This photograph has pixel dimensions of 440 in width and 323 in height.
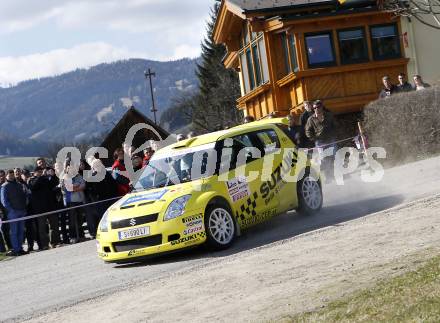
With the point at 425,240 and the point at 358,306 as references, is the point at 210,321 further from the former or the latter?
the point at 425,240

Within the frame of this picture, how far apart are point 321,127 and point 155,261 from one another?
8194 millimetres

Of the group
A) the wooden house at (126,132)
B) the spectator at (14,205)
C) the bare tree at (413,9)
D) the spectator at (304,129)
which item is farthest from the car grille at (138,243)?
the wooden house at (126,132)

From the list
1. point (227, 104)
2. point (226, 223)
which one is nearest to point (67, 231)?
point (226, 223)

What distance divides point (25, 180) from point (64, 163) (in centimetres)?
120

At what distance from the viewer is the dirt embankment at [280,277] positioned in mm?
8922

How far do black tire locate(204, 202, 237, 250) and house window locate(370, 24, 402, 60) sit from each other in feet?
61.0

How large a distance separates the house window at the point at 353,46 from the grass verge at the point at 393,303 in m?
22.6

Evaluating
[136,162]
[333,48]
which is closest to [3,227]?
[136,162]

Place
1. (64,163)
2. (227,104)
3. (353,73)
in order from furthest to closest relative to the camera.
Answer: (227,104) < (353,73) < (64,163)

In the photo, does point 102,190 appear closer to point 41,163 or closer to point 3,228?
point 41,163

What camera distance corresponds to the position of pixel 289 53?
31.3 meters

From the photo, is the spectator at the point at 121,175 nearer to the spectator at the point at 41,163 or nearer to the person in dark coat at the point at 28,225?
the spectator at the point at 41,163

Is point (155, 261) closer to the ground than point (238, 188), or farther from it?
closer to the ground

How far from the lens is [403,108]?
20391 mm
